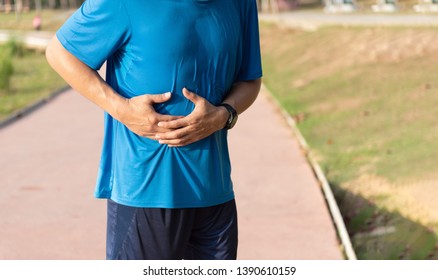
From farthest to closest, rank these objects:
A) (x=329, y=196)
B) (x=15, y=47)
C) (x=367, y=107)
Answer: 1. (x=15, y=47)
2. (x=367, y=107)
3. (x=329, y=196)

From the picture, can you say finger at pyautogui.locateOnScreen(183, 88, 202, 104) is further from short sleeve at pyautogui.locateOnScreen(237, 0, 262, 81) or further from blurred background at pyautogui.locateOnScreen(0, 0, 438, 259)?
blurred background at pyautogui.locateOnScreen(0, 0, 438, 259)

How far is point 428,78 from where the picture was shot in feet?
39.9

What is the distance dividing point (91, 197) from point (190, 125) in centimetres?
494

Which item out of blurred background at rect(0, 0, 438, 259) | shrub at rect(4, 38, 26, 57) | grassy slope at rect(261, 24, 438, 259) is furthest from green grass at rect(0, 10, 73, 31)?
grassy slope at rect(261, 24, 438, 259)

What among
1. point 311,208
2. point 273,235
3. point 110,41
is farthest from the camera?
point 311,208

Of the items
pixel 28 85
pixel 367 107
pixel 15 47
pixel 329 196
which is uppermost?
pixel 329 196

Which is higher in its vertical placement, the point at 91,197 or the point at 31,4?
the point at 91,197

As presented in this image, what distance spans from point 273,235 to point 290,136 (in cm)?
467

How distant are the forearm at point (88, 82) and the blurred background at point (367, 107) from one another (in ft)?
11.7

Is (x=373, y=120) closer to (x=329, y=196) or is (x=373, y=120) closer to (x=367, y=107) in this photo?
(x=367, y=107)

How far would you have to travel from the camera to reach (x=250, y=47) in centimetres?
334

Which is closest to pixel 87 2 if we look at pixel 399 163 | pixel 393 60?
pixel 399 163

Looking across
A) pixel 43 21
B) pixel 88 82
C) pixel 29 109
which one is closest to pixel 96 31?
pixel 88 82
